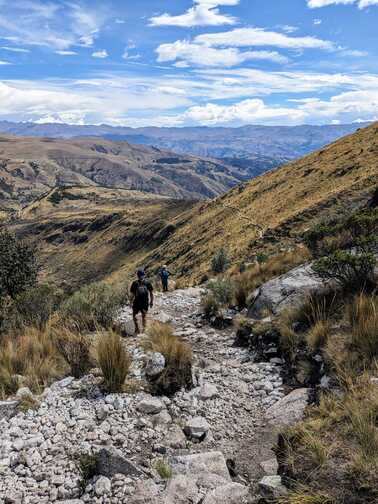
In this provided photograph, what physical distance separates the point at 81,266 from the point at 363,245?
9724 centimetres

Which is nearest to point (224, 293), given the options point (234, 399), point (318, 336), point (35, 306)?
point (35, 306)

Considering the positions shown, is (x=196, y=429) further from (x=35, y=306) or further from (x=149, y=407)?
(x=35, y=306)

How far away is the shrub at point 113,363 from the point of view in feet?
22.9

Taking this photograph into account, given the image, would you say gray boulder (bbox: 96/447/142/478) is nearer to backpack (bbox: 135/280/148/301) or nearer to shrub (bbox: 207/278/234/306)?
backpack (bbox: 135/280/148/301)

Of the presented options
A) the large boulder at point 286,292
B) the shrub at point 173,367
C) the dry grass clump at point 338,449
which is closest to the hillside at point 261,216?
the large boulder at point 286,292

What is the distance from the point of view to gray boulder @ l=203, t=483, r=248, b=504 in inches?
178

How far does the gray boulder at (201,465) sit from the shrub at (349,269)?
4606 mm

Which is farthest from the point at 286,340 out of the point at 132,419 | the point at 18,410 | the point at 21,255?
the point at 21,255

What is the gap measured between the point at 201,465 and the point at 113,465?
1.06m

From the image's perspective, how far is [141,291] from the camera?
455 inches

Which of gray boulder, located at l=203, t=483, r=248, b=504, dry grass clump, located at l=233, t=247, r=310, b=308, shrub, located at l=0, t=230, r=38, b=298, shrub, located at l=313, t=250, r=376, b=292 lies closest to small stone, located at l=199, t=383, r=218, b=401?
gray boulder, located at l=203, t=483, r=248, b=504

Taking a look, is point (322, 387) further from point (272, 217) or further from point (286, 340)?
point (272, 217)

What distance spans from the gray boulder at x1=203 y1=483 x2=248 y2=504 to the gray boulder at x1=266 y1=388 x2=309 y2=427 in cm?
143

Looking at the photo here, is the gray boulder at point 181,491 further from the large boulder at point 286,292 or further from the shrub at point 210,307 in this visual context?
the shrub at point 210,307
